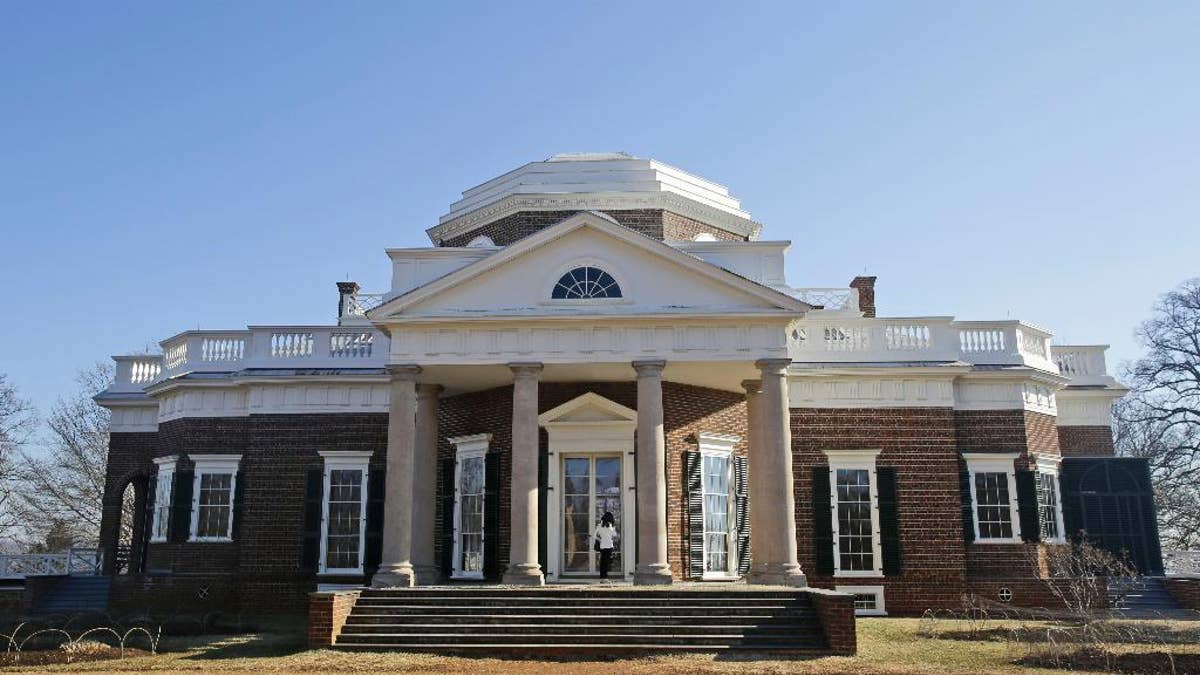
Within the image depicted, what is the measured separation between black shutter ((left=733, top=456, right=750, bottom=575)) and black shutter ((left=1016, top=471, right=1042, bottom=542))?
251 inches

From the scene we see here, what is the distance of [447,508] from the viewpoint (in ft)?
70.5

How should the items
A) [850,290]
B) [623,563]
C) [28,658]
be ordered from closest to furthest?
[28,658]
[623,563]
[850,290]

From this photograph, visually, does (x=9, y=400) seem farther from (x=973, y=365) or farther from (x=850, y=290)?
(x=973, y=365)

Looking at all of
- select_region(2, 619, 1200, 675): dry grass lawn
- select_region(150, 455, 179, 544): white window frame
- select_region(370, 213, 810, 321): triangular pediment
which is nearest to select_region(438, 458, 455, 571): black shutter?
select_region(370, 213, 810, 321): triangular pediment

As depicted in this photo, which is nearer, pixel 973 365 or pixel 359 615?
pixel 359 615

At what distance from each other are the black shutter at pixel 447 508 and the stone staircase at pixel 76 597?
8560 millimetres

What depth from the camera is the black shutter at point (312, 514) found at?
22.1 m

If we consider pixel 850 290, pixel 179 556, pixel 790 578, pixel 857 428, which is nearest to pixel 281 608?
pixel 179 556

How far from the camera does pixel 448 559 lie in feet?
69.6

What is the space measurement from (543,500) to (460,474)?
2543 millimetres

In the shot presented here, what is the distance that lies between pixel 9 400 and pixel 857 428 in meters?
34.2

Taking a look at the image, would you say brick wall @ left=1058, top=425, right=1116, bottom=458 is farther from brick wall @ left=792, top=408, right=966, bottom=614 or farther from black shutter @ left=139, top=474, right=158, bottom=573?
black shutter @ left=139, top=474, right=158, bottom=573

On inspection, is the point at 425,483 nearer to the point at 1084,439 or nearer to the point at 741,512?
the point at 741,512

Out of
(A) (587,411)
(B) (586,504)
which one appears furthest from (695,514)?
(A) (587,411)
